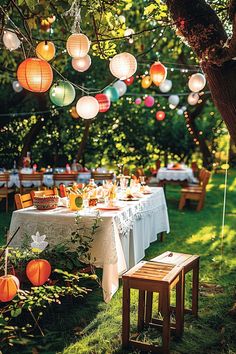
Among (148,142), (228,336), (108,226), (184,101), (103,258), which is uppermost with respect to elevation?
(184,101)

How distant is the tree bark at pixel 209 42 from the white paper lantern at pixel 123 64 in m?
1.01

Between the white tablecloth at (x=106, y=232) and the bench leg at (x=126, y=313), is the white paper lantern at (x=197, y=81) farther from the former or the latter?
the bench leg at (x=126, y=313)

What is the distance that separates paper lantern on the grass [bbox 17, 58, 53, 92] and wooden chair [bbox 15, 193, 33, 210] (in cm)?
164

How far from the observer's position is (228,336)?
3428 mm

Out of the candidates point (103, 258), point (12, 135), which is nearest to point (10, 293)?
point (103, 258)

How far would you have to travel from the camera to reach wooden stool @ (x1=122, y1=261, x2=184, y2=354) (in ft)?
9.80

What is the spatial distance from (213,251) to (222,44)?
366 cm

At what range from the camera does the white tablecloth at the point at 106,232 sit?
4.09 meters

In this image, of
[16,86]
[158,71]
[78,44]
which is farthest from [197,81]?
[16,86]

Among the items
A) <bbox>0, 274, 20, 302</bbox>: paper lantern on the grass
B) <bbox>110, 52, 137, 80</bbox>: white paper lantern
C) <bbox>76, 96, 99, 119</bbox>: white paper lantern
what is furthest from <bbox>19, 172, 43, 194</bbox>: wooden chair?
<bbox>0, 274, 20, 302</bbox>: paper lantern on the grass

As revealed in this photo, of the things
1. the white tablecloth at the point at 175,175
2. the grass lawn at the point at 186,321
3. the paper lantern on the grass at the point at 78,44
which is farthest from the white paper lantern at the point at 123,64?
the white tablecloth at the point at 175,175

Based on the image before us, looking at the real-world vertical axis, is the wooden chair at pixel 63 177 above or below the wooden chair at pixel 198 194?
above

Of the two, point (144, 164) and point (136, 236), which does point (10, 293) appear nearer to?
point (136, 236)

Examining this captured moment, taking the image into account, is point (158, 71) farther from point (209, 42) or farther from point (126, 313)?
point (126, 313)
